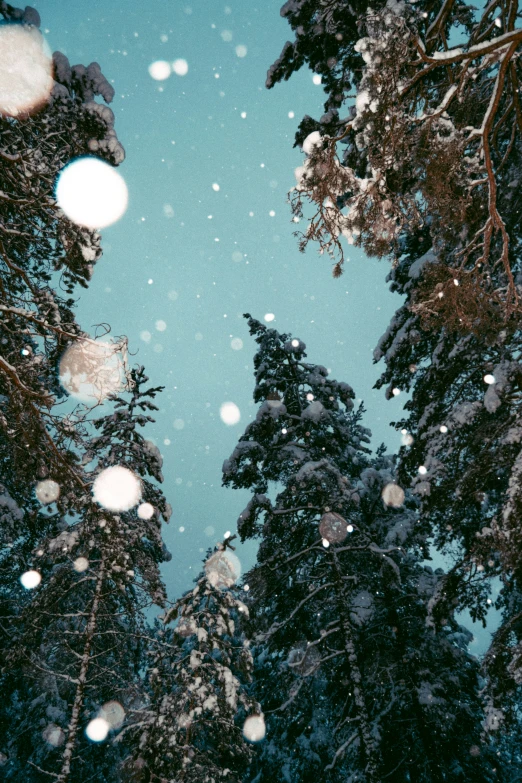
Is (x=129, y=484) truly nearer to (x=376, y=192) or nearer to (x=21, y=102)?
(x=21, y=102)

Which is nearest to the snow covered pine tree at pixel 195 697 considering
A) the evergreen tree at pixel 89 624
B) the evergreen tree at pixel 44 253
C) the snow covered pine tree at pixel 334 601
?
the evergreen tree at pixel 89 624

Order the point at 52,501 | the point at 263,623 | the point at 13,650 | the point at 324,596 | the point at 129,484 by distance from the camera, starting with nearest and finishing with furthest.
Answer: the point at 52,501, the point at 13,650, the point at 129,484, the point at 263,623, the point at 324,596

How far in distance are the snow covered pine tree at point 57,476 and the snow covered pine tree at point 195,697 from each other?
3.98 ft

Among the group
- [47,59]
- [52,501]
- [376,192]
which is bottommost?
[52,501]

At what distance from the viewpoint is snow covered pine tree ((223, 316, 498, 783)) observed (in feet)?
27.8

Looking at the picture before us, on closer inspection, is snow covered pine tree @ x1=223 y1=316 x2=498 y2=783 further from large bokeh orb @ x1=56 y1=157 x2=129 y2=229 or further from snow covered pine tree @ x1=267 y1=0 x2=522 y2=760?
large bokeh orb @ x1=56 y1=157 x2=129 y2=229

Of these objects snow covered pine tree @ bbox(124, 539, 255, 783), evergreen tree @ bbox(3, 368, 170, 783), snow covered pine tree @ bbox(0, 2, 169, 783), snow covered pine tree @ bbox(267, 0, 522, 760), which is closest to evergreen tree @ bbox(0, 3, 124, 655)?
snow covered pine tree @ bbox(0, 2, 169, 783)

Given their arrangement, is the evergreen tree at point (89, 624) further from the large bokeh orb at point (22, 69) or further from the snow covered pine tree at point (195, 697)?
the large bokeh orb at point (22, 69)

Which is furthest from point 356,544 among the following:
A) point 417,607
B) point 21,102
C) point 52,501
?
point 21,102

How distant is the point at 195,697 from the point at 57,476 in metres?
4.06

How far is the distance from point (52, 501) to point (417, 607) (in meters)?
9.94

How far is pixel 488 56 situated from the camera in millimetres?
3156

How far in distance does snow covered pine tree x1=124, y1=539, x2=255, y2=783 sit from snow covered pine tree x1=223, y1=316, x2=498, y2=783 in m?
1.81

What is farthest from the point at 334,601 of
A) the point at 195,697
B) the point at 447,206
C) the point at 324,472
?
the point at 447,206
